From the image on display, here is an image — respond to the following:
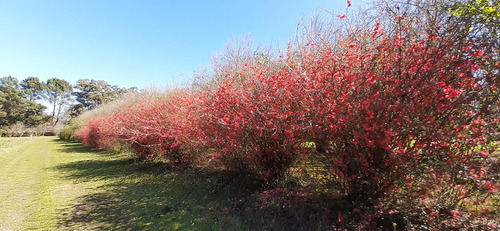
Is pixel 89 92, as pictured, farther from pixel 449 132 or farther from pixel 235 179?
pixel 449 132

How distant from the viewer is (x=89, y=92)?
52.0 meters

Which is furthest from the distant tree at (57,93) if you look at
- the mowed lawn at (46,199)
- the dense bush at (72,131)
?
the mowed lawn at (46,199)

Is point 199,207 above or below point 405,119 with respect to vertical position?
below

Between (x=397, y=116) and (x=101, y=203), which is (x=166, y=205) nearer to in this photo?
(x=101, y=203)

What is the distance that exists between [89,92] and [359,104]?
61413 mm

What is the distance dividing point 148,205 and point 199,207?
1.16 meters

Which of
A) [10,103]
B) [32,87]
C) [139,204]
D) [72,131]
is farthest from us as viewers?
[32,87]

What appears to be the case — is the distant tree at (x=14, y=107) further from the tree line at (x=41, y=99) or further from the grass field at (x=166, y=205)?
the grass field at (x=166, y=205)

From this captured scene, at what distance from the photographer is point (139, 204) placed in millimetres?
5090

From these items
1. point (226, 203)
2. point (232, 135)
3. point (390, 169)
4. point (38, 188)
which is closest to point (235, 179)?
point (226, 203)

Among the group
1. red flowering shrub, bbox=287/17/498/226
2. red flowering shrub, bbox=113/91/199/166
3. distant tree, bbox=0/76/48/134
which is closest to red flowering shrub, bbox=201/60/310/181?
red flowering shrub, bbox=287/17/498/226

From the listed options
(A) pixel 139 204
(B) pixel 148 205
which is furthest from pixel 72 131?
(B) pixel 148 205

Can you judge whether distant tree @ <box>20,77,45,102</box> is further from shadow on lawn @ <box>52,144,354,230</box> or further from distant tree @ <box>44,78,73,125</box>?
shadow on lawn @ <box>52,144,354,230</box>

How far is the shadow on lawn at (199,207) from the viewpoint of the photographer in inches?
150
